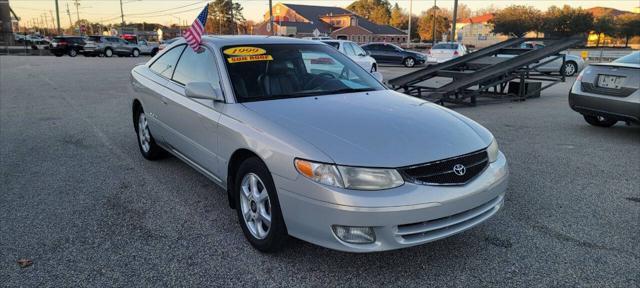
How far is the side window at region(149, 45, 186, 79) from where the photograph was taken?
465 centimetres

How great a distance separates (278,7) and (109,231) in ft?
292

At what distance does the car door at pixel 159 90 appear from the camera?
181 inches

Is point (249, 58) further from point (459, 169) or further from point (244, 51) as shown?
point (459, 169)

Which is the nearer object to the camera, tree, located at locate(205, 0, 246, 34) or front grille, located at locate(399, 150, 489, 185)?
front grille, located at locate(399, 150, 489, 185)

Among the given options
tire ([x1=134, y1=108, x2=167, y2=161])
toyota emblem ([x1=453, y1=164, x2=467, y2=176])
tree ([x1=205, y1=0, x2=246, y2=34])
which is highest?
tree ([x1=205, y1=0, x2=246, y2=34])

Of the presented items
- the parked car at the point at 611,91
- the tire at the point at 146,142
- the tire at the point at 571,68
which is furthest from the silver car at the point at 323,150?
the tire at the point at 571,68

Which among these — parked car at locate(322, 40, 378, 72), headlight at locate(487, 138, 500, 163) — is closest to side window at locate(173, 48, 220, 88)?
headlight at locate(487, 138, 500, 163)

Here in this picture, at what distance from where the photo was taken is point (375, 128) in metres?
3.01

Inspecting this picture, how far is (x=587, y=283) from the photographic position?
2812mm

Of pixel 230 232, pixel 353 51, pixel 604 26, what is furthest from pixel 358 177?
pixel 604 26

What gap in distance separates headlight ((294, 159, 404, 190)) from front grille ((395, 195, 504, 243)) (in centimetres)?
27

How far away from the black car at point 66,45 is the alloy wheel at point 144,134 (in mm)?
33424

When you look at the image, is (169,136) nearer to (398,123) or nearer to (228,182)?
(228,182)

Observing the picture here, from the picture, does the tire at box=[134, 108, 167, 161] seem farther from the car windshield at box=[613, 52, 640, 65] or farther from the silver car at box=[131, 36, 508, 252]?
the car windshield at box=[613, 52, 640, 65]
